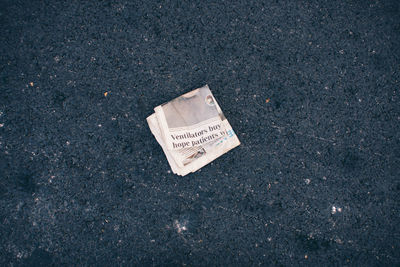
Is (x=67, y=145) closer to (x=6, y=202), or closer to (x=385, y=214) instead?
(x=6, y=202)

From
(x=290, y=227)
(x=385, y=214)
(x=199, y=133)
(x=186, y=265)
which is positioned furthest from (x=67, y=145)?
(x=385, y=214)

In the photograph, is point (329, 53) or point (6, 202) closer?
point (6, 202)

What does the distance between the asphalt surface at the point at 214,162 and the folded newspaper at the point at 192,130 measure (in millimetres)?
77

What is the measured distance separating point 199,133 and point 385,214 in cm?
151

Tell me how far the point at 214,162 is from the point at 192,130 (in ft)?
0.94

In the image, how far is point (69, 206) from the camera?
5.86 feet

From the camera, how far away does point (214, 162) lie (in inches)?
72.2

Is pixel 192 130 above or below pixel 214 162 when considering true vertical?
above

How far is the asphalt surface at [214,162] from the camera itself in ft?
5.87

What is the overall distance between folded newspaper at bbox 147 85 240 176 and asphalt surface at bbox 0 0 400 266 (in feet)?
0.25

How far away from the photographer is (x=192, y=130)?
5.88 ft

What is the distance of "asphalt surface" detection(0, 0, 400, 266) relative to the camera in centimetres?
179

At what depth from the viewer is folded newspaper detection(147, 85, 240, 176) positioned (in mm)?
1774

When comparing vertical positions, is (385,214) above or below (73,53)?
below
